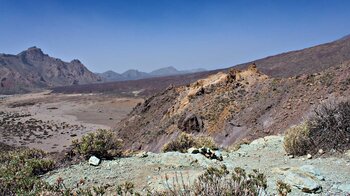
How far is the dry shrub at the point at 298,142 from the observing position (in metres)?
7.31

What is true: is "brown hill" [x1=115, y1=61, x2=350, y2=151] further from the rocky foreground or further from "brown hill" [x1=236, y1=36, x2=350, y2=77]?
"brown hill" [x1=236, y1=36, x2=350, y2=77]

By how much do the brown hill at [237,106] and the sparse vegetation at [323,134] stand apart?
551 centimetres

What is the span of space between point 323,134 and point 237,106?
10435mm

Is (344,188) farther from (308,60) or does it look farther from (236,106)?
(308,60)

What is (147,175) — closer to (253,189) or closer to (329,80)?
(253,189)

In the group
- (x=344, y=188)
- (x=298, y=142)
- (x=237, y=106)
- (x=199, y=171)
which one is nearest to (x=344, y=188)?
(x=344, y=188)

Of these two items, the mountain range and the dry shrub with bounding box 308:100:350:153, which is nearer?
the dry shrub with bounding box 308:100:350:153

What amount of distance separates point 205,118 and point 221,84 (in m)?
3.97

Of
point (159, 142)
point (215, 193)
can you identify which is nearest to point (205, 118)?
point (159, 142)

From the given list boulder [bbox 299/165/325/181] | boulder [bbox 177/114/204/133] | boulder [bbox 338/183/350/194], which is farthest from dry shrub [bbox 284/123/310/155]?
boulder [bbox 177/114/204/133]

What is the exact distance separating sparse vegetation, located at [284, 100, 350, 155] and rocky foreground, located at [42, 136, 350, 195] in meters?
0.28

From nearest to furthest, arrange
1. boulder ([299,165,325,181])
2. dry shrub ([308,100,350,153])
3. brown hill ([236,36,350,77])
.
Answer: boulder ([299,165,325,181]) → dry shrub ([308,100,350,153]) → brown hill ([236,36,350,77])

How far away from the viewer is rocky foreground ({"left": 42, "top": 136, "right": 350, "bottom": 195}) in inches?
196

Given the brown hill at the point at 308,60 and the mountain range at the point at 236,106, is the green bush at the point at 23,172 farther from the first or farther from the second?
the brown hill at the point at 308,60
